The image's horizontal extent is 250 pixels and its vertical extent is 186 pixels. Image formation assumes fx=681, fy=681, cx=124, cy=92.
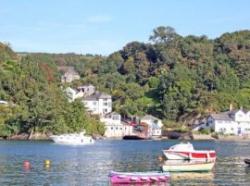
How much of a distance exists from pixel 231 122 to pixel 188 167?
108m

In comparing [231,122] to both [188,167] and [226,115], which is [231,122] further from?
[188,167]

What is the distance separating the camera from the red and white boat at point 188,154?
57516 millimetres

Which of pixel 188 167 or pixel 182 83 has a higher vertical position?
pixel 182 83

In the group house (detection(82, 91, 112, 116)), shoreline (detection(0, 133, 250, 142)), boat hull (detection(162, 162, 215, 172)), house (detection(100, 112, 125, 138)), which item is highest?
house (detection(82, 91, 112, 116))

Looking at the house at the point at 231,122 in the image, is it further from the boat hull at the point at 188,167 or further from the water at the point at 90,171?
the boat hull at the point at 188,167

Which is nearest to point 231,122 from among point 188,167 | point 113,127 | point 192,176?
point 113,127

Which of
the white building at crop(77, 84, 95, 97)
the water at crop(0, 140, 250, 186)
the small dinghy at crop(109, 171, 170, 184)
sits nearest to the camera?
the small dinghy at crop(109, 171, 170, 184)

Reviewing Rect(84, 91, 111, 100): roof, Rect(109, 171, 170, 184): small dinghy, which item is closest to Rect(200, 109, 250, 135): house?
Rect(84, 91, 111, 100): roof

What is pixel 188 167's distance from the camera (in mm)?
55219

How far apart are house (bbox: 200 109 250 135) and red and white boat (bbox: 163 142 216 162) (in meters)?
101

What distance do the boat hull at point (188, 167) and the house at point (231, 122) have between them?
103 meters

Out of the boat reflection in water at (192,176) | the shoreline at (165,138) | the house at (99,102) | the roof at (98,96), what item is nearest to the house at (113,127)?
the shoreline at (165,138)

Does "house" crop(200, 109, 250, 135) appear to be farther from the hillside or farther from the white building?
the white building

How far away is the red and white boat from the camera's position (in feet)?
189
